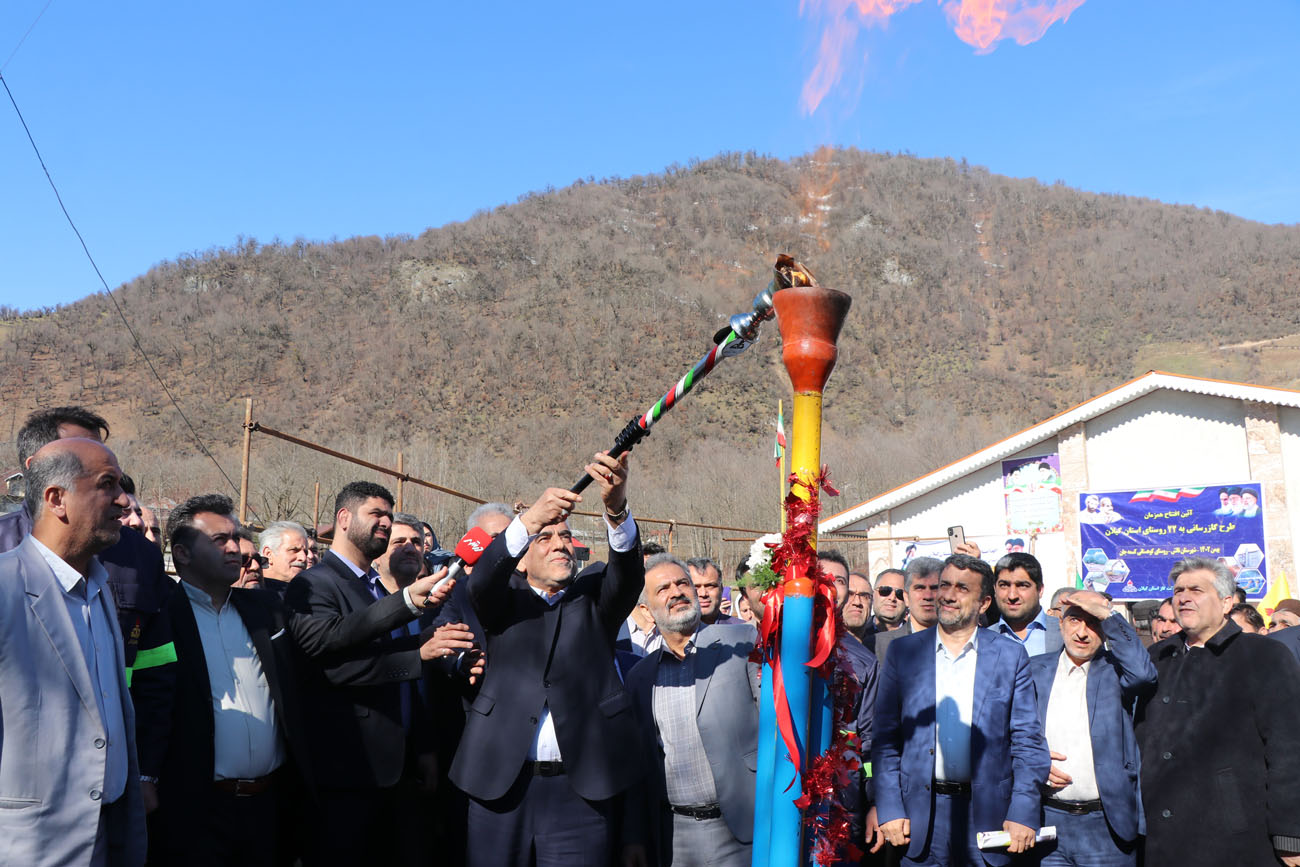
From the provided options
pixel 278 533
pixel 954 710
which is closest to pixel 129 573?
pixel 278 533

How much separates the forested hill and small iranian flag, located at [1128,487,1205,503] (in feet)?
82.3

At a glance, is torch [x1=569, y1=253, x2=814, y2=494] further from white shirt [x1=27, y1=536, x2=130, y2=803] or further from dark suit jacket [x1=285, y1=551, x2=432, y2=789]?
dark suit jacket [x1=285, y1=551, x2=432, y2=789]

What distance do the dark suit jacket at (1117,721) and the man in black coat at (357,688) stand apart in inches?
128

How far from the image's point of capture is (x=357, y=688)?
518cm

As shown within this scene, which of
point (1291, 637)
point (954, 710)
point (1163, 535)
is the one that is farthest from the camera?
point (1163, 535)

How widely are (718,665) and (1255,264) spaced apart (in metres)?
115

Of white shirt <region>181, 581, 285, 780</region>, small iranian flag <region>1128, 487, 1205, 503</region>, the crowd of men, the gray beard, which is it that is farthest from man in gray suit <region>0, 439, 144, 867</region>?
small iranian flag <region>1128, 487, 1205, 503</region>

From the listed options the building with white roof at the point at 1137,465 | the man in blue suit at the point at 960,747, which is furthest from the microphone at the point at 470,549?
the building with white roof at the point at 1137,465

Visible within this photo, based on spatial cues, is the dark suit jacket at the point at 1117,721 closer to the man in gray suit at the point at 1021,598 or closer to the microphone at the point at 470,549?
the man in gray suit at the point at 1021,598

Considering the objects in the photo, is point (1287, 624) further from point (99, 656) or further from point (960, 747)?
point (99, 656)

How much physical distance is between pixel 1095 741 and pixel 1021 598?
4.29 feet

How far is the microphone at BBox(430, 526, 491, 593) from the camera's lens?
4.59 meters

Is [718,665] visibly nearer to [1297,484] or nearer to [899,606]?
[899,606]

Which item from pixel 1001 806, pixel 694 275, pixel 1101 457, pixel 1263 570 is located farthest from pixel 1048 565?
pixel 694 275
